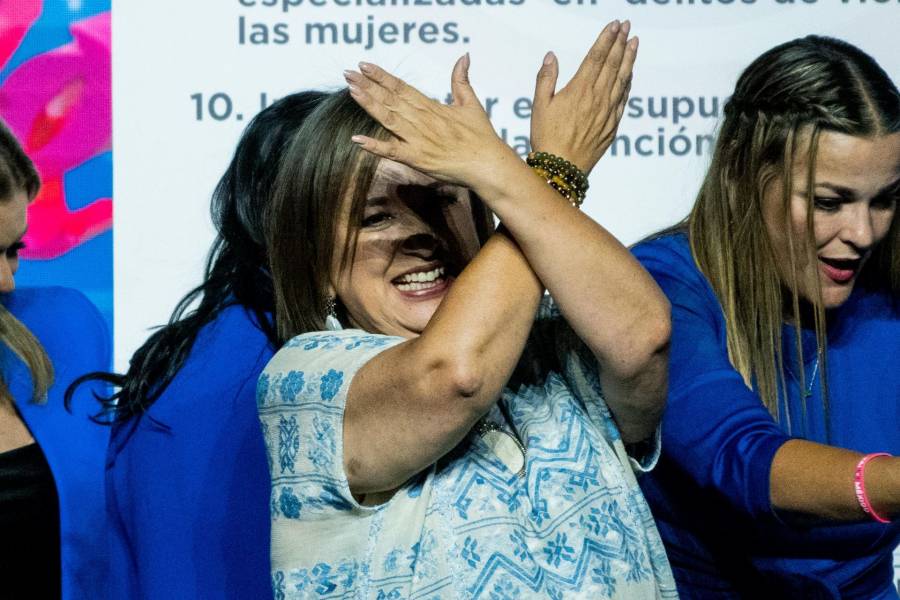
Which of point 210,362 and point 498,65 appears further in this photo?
point 498,65

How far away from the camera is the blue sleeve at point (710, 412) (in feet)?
4.48

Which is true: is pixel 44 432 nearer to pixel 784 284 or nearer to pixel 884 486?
pixel 784 284

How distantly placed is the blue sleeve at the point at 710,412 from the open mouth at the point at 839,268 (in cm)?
18

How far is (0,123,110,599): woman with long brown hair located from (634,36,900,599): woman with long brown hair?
2.62 ft

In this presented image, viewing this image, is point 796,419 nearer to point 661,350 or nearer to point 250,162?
point 661,350

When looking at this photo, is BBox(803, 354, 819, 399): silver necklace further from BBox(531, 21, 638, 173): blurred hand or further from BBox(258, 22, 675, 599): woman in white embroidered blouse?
BBox(531, 21, 638, 173): blurred hand

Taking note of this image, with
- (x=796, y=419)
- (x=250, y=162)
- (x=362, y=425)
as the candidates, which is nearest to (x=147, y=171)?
(x=250, y=162)

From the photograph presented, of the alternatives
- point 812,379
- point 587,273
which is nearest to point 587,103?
point 587,273

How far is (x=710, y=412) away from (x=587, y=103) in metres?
0.38

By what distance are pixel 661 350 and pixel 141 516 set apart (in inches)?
34.1

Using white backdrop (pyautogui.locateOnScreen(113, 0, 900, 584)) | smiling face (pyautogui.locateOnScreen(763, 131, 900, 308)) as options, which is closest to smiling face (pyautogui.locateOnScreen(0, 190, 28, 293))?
white backdrop (pyautogui.locateOnScreen(113, 0, 900, 584))

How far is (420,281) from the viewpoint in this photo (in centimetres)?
137

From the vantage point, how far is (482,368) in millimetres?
1142

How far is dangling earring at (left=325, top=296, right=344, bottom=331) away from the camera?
4.35 feet
